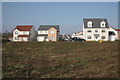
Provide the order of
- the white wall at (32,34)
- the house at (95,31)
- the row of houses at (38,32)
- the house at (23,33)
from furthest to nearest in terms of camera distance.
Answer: the white wall at (32,34)
the row of houses at (38,32)
the house at (23,33)
the house at (95,31)

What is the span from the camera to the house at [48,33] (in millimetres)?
31094

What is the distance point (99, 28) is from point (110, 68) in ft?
78.0

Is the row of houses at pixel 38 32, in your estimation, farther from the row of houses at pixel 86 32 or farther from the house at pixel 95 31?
the house at pixel 95 31

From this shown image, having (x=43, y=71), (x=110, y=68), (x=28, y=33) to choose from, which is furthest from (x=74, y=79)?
(x=28, y=33)

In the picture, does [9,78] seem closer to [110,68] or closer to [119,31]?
[110,68]

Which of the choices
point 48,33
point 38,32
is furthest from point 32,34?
point 48,33

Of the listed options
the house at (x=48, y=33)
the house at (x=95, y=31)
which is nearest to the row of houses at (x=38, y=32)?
the house at (x=48, y=33)

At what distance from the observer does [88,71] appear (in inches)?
286

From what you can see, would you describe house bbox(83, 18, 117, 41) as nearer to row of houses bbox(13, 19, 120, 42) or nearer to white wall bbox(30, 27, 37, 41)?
row of houses bbox(13, 19, 120, 42)

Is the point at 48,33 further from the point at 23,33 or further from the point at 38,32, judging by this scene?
the point at 23,33

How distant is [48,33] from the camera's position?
31297mm

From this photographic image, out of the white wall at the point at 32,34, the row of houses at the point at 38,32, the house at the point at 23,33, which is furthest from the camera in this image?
the white wall at the point at 32,34

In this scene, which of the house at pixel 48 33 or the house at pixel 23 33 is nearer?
the house at pixel 23 33

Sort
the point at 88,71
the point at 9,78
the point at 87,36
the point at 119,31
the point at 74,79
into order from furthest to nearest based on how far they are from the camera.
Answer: the point at 119,31 < the point at 87,36 < the point at 88,71 < the point at 9,78 < the point at 74,79
